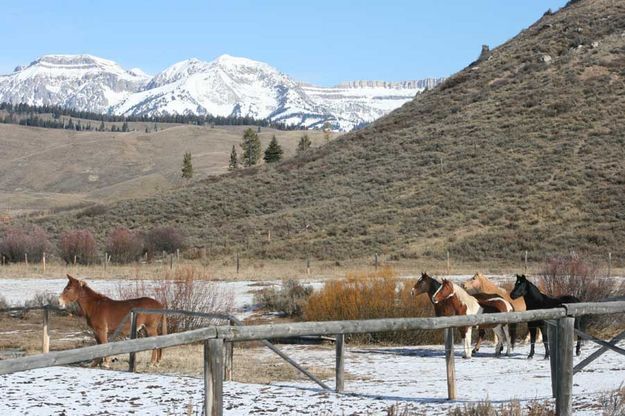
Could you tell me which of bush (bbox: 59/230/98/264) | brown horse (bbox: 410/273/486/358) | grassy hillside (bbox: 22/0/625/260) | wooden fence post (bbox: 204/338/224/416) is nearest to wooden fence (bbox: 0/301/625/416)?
wooden fence post (bbox: 204/338/224/416)

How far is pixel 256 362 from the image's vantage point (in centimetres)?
1467

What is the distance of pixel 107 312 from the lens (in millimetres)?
13594

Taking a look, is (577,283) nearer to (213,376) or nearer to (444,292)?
(444,292)

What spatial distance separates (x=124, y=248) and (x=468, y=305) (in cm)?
3488

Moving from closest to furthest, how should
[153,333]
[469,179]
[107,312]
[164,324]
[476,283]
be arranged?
[164,324] < [153,333] < [107,312] < [476,283] < [469,179]

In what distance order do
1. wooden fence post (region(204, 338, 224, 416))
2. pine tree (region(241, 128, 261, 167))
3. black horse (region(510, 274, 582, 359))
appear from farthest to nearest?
1. pine tree (region(241, 128, 261, 167))
2. black horse (region(510, 274, 582, 359))
3. wooden fence post (region(204, 338, 224, 416))

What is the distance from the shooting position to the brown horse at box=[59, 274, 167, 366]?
43.9ft

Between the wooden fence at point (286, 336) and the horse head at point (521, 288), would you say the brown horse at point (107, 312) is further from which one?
the wooden fence at point (286, 336)

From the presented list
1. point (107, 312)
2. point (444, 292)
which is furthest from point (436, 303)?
point (107, 312)

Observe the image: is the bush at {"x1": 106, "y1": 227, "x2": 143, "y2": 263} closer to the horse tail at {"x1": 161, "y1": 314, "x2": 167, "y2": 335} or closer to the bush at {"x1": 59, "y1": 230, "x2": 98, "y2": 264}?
the bush at {"x1": 59, "y1": 230, "x2": 98, "y2": 264}

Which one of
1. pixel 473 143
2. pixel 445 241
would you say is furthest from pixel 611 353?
pixel 473 143

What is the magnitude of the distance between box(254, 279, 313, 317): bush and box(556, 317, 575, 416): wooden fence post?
633 inches

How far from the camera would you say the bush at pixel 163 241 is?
4875cm

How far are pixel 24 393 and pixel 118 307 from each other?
357 cm
